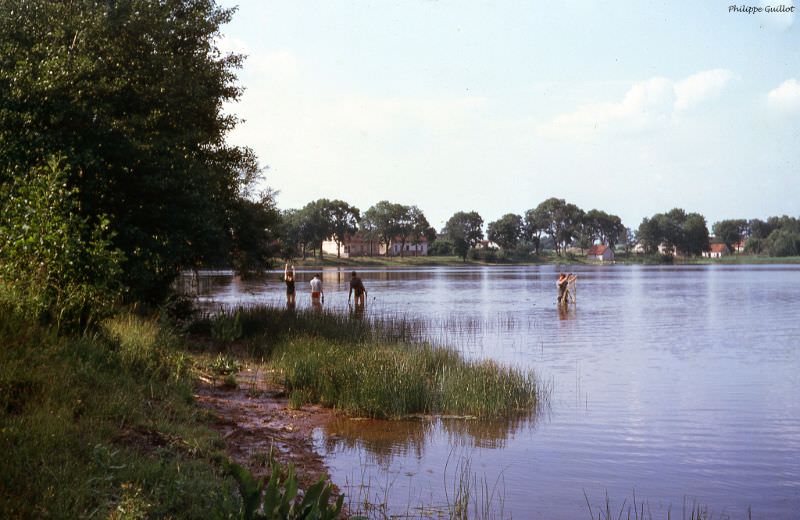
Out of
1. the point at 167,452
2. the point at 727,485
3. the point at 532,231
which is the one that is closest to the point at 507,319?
the point at 727,485

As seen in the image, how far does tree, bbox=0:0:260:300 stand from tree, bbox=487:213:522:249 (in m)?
158

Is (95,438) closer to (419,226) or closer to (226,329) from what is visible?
(226,329)

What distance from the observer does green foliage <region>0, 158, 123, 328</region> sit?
33.9 ft

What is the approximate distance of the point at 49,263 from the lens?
35.4 feet

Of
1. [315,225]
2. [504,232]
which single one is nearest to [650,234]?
[504,232]

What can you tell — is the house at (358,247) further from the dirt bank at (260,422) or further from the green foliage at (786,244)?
the dirt bank at (260,422)

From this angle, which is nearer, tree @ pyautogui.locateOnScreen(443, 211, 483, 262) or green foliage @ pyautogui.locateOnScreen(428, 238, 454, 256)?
green foliage @ pyautogui.locateOnScreen(428, 238, 454, 256)

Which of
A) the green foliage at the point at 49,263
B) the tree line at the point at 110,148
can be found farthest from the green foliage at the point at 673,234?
the green foliage at the point at 49,263

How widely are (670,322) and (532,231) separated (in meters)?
159

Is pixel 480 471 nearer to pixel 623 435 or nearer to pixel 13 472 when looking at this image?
pixel 623 435

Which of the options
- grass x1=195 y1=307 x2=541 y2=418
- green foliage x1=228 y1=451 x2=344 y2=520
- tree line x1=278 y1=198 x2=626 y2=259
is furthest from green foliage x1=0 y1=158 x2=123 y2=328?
tree line x1=278 y1=198 x2=626 y2=259

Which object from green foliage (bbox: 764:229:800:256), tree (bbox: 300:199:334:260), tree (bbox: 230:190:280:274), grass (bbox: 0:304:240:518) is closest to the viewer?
grass (bbox: 0:304:240:518)

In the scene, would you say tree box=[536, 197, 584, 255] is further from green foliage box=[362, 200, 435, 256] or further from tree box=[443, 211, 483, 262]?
green foliage box=[362, 200, 435, 256]

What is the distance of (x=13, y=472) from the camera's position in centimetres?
582
